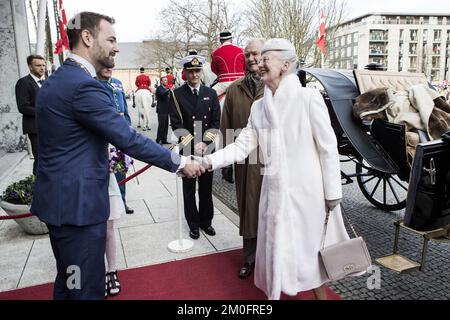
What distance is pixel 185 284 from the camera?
327cm

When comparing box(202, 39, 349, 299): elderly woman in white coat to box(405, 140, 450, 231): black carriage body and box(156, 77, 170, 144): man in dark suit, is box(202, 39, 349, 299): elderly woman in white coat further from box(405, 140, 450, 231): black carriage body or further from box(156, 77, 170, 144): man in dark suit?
box(156, 77, 170, 144): man in dark suit

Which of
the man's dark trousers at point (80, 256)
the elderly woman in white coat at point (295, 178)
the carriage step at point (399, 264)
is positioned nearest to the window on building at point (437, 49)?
the carriage step at point (399, 264)

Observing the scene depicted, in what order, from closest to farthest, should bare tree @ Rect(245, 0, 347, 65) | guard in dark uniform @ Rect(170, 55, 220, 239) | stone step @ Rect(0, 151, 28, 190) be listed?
guard in dark uniform @ Rect(170, 55, 220, 239), stone step @ Rect(0, 151, 28, 190), bare tree @ Rect(245, 0, 347, 65)

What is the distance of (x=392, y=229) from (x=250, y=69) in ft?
8.66

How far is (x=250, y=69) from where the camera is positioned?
3.48m

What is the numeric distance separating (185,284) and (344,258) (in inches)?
57.9

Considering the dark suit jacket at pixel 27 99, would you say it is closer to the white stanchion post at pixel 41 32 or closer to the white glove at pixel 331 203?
the white stanchion post at pixel 41 32

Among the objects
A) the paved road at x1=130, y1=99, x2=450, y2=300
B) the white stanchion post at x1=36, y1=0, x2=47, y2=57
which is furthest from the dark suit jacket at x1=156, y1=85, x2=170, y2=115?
the paved road at x1=130, y1=99, x2=450, y2=300

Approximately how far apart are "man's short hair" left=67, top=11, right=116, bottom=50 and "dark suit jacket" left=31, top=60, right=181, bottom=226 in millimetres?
155

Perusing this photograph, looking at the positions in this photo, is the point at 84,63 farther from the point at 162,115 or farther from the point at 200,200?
the point at 162,115

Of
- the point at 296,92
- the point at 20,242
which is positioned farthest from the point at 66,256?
the point at 20,242

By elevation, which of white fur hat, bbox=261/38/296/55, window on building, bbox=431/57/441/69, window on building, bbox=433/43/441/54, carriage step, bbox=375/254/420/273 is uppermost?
window on building, bbox=433/43/441/54

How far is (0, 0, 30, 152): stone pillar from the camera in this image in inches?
352

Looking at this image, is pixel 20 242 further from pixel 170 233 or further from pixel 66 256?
pixel 66 256
